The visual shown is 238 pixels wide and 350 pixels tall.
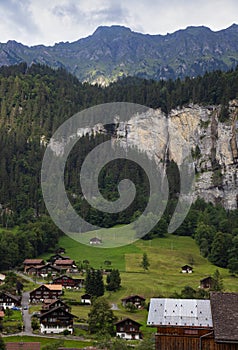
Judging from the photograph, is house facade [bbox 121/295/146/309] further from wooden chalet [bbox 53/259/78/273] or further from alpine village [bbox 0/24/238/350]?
wooden chalet [bbox 53/259/78/273]

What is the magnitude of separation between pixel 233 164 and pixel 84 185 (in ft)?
142

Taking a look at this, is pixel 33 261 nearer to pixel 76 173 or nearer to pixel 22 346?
pixel 22 346

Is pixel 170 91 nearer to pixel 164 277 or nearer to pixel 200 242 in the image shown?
pixel 200 242

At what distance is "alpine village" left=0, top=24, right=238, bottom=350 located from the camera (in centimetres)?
4719

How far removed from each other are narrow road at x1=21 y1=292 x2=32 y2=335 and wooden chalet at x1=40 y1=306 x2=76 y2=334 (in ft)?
5.51

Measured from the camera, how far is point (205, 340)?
22953 millimetres

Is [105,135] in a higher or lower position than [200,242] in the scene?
higher

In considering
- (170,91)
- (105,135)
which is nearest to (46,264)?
(105,135)

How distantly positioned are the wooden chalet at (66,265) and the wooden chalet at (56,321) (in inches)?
1115

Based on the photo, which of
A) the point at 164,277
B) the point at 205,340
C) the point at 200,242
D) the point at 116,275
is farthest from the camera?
the point at 200,242

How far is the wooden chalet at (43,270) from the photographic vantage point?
3382 inches

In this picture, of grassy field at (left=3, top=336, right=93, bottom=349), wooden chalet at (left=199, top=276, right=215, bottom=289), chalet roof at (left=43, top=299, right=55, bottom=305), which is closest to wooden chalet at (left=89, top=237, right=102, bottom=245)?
wooden chalet at (left=199, top=276, right=215, bottom=289)

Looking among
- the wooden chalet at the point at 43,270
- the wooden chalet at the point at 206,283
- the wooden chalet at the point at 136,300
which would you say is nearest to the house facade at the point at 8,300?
the wooden chalet at the point at 136,300

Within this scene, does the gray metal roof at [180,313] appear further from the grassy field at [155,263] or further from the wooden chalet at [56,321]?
the grassy field at [155,263]
